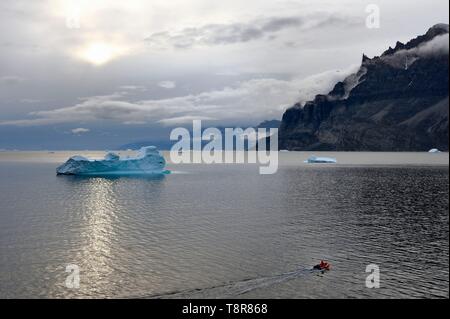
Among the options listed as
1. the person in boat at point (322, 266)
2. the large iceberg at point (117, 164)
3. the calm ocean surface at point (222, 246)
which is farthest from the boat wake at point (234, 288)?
the large iceberg at point (117, 164)

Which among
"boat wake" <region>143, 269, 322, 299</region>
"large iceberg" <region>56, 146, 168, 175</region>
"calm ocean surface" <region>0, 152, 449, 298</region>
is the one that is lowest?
"boat wake" <region>143, 269, 322, 299</region>

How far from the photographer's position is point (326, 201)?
70.4m

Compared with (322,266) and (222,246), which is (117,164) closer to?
(222,246)

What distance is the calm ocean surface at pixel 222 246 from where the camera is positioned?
2827cm

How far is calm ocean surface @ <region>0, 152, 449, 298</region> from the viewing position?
28266 mm

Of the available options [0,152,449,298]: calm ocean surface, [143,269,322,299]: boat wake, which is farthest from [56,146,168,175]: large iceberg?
[143,269,322,299]: boat wake

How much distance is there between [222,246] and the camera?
128 ft

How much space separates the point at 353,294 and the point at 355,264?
6626 millimetres

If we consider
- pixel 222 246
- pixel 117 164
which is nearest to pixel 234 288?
pixel 222 246

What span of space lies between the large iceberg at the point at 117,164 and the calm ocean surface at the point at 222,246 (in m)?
49.2

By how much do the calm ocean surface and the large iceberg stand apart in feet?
161

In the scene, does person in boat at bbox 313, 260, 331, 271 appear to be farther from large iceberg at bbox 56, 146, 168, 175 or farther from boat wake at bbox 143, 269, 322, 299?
large iceberg at bbox 56, 146, 168, 175

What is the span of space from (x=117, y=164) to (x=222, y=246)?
9134cm
